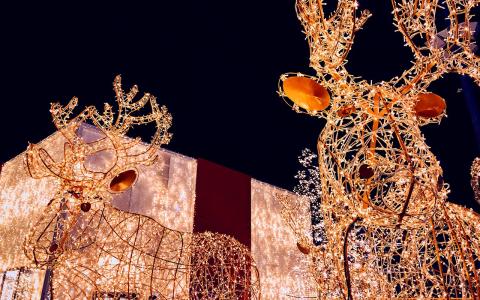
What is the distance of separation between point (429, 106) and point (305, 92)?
20.8 inches

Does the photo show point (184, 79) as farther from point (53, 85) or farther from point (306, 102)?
point (306, 102)

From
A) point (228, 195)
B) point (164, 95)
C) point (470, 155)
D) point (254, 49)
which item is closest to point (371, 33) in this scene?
point (254, 49)

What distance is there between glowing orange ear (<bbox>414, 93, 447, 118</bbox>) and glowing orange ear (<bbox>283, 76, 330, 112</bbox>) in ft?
1.30

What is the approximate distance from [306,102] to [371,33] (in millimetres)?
4000

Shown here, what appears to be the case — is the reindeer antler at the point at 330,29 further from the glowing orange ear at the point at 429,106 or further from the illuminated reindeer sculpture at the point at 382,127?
the glowing orange ear at the point at 429,106

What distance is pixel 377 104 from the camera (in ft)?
6.08

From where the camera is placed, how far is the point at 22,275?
5285 mm

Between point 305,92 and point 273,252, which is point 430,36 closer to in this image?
point 305,92

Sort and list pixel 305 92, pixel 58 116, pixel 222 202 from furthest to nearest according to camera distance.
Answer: pixel 222 202
pixel 58 116
pixel 305 92

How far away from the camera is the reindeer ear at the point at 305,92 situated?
169 cm

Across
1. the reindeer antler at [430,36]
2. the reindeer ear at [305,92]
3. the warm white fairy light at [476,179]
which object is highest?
the reindeer antler at [430,36]

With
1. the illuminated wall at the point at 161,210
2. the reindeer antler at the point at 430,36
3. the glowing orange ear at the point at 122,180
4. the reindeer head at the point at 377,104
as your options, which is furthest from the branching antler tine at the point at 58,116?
the illuminated wall at the point at 161,210

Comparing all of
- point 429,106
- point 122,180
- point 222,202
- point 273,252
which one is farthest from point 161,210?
point 429,106

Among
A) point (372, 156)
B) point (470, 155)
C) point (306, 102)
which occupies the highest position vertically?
point (470, 155)
